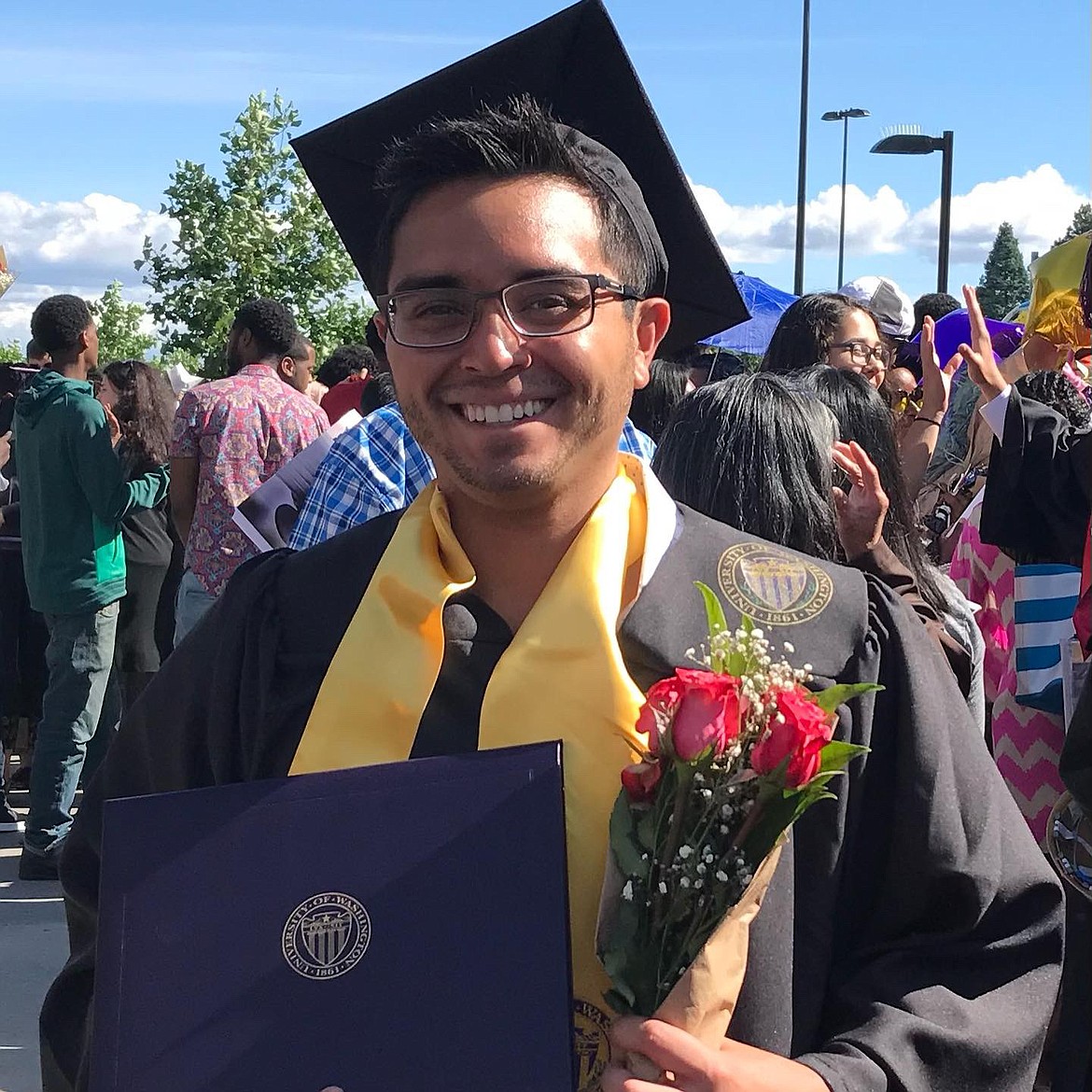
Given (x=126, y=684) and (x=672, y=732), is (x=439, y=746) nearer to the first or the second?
(x=672, y=732)

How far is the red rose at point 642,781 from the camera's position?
144cm

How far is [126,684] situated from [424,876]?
19.4ft

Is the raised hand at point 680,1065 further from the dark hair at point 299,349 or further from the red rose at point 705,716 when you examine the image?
the dark hair at point 299,349

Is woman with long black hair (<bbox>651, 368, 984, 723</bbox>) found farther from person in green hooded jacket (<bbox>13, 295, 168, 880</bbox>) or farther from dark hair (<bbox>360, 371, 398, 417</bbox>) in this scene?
person in green hooded jacket (<bbox>13, 295, 168, 880</bbox>)

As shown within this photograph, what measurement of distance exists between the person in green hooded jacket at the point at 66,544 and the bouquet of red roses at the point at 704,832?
5122mm

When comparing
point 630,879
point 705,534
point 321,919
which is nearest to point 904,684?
point 705,534

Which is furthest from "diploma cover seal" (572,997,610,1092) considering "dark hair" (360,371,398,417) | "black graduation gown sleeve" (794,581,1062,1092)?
"dark hair" (360,371,398,417)

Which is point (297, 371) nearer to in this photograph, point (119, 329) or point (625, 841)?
point (625, 841)

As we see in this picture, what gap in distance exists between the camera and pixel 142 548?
Result: 6.86 metres

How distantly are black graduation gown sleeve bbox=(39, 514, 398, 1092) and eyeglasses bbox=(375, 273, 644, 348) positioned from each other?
0.31m

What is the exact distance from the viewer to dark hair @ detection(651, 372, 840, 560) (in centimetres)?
281

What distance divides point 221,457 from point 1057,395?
3174 mm

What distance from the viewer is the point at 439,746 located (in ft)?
5.61

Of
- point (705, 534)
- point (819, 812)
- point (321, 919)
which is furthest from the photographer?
point (705, 534)
